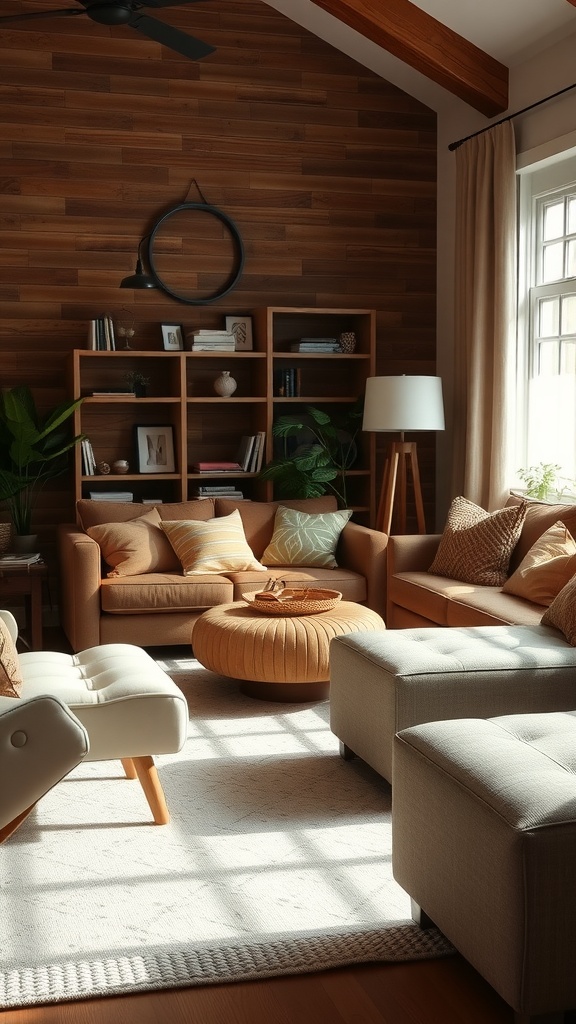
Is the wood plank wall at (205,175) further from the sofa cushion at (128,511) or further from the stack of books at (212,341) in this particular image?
the sofa cushion at (128,511)

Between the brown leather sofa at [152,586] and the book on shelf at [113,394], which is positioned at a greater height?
the book on shelf at [113,394]

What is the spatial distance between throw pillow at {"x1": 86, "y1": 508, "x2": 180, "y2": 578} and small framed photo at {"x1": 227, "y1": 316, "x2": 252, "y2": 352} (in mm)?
1400

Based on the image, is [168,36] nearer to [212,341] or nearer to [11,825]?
[212,341]

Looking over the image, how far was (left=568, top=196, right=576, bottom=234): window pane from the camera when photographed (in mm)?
5371

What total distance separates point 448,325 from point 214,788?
3.87 m

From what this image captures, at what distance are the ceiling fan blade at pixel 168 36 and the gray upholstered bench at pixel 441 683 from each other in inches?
91.5

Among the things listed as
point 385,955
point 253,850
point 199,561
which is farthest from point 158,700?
point 199,561

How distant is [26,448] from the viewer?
557cm

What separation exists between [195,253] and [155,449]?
1.18 m

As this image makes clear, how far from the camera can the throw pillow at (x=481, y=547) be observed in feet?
16.1

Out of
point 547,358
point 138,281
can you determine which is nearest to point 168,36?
point 138,281

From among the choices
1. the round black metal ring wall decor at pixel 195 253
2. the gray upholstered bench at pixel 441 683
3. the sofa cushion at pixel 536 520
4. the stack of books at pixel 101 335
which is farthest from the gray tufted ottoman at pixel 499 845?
the round black metal ring wall decor at pixel 195 253

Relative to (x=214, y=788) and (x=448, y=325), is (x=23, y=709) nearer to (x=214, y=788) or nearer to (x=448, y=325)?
(x=214, y=788)

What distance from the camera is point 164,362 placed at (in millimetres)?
6219
